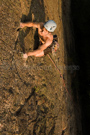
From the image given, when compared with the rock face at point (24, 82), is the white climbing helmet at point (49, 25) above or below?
above

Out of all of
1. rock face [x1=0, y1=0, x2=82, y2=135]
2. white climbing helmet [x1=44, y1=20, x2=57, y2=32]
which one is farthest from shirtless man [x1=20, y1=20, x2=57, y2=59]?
rock face [x1=0, y1=0, x2=82, y2=135]

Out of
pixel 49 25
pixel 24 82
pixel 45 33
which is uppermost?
pixel 49 25

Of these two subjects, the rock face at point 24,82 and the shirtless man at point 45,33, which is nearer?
the rock face at point 24,82

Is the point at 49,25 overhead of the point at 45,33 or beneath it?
overhead

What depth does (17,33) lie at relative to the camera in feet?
6.42

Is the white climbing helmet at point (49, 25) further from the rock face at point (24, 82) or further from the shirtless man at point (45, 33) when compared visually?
the rock face at point (24, 82)

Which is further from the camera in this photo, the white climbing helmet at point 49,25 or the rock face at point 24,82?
the white climbing helmet at point 49,25

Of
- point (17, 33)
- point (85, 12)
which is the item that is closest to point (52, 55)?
point (17, 33)

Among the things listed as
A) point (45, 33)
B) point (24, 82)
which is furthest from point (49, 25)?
point (24, 82)

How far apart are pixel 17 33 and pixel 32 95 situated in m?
1.16

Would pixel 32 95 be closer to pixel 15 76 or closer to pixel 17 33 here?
pixel 15 76

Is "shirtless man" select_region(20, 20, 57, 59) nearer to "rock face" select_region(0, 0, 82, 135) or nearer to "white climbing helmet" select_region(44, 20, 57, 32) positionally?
"white climbing helmet" select_region(44, 20, 57, 32)

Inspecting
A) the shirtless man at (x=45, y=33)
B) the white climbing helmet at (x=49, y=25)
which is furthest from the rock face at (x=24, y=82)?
the white climbing helmet at (x=49, y=25)

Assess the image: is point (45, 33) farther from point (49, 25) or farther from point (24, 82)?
point (24, 82)
